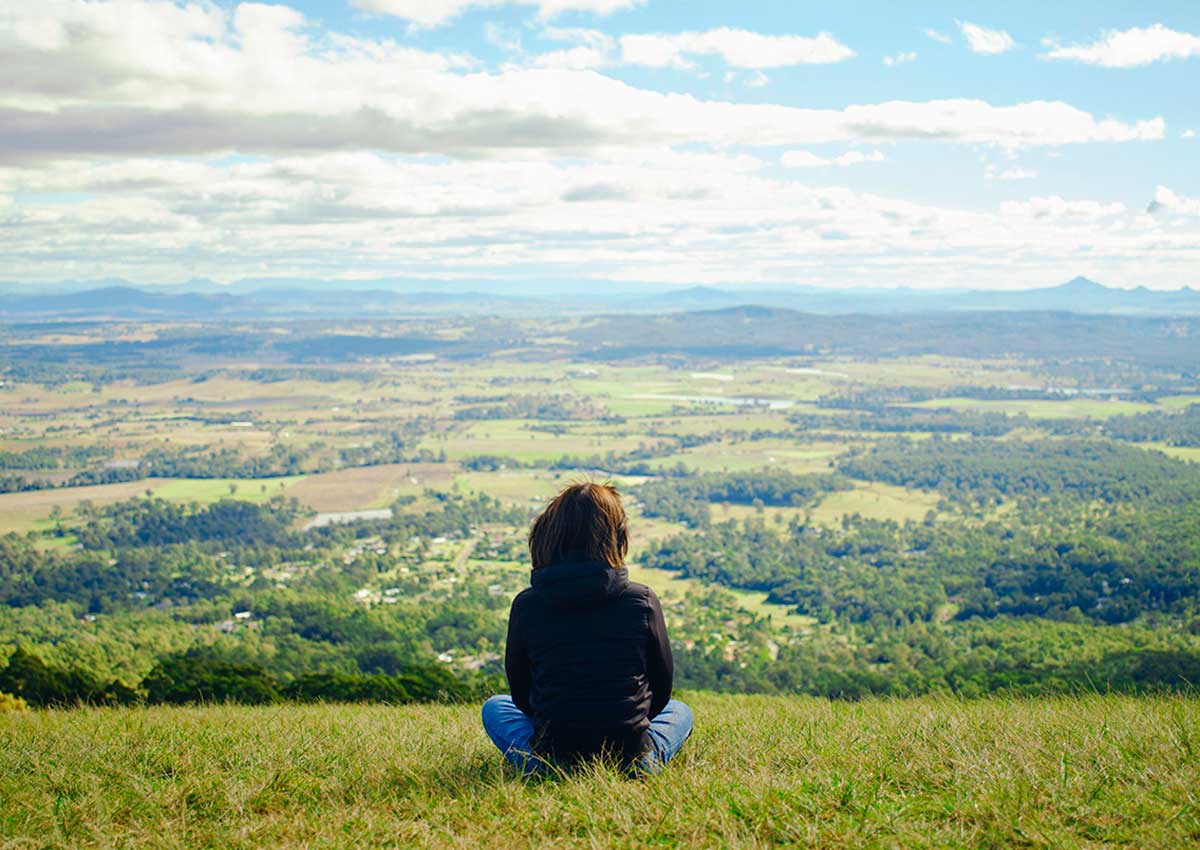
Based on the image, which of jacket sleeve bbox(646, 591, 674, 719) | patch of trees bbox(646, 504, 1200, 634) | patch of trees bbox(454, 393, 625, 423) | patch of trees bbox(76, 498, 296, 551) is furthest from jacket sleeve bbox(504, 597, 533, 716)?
patch of trees bbox(454, 393, 625, 423)

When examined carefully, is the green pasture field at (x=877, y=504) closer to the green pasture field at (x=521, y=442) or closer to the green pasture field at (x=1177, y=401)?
the green pasture field at (x=521, y=442)

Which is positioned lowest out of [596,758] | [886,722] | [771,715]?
[771,715]

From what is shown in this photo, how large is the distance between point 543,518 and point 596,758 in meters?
1.22

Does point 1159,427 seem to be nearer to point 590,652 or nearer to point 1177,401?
point 1177,401

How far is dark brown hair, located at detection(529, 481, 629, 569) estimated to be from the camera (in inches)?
175

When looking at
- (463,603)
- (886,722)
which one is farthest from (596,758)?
(463,603)

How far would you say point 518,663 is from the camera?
184 inches

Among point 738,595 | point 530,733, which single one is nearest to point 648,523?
point 738,595

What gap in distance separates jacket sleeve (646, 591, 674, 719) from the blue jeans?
0.69 feet

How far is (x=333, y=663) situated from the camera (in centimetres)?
2948

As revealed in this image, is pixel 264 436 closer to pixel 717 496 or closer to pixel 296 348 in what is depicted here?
pixel 717 496

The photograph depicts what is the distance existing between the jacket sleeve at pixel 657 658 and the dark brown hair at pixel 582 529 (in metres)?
0.31

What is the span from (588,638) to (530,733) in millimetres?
818

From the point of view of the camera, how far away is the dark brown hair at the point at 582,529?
4438 millimetres
